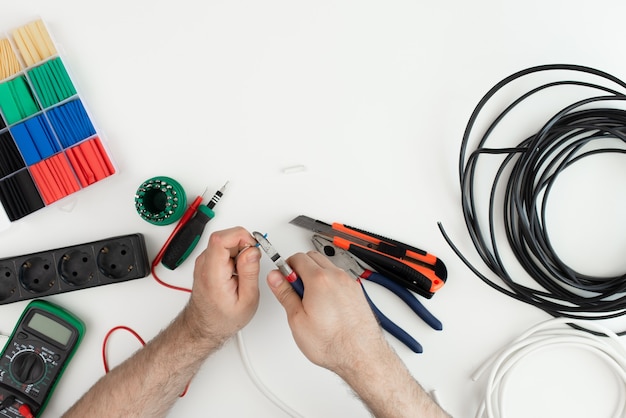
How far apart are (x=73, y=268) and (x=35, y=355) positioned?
0.72ft

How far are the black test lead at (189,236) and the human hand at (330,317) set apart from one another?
9.1 inches

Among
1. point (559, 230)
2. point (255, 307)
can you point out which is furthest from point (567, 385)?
point (255, 307)

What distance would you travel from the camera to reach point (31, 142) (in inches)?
44.9

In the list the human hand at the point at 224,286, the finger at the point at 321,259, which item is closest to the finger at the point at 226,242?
the human hand at the point at 224,286

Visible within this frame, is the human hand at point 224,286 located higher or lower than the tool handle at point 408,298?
higher

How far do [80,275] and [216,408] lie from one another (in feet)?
1.44

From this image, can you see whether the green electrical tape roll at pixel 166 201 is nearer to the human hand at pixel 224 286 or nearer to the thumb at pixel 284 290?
the human hand at pixel 224 286

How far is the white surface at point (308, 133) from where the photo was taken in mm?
1111

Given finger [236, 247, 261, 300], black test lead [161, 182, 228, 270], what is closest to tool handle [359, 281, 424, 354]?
finger [236, 247, 261, 300]

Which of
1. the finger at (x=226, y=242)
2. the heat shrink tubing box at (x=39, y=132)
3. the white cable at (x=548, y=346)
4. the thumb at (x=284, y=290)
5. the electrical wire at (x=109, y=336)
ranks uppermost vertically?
the heat shrink tubing box at (x=39, y=132)

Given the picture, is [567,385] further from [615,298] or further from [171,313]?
[171,313]

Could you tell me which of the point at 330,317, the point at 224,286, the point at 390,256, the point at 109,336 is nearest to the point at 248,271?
the point at 224,286

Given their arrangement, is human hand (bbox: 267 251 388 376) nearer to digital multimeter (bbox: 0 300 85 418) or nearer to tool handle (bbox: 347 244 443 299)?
tool handle (bbox: 347 244 443 299)

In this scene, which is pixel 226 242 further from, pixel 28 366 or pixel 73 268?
pixel 28 366
